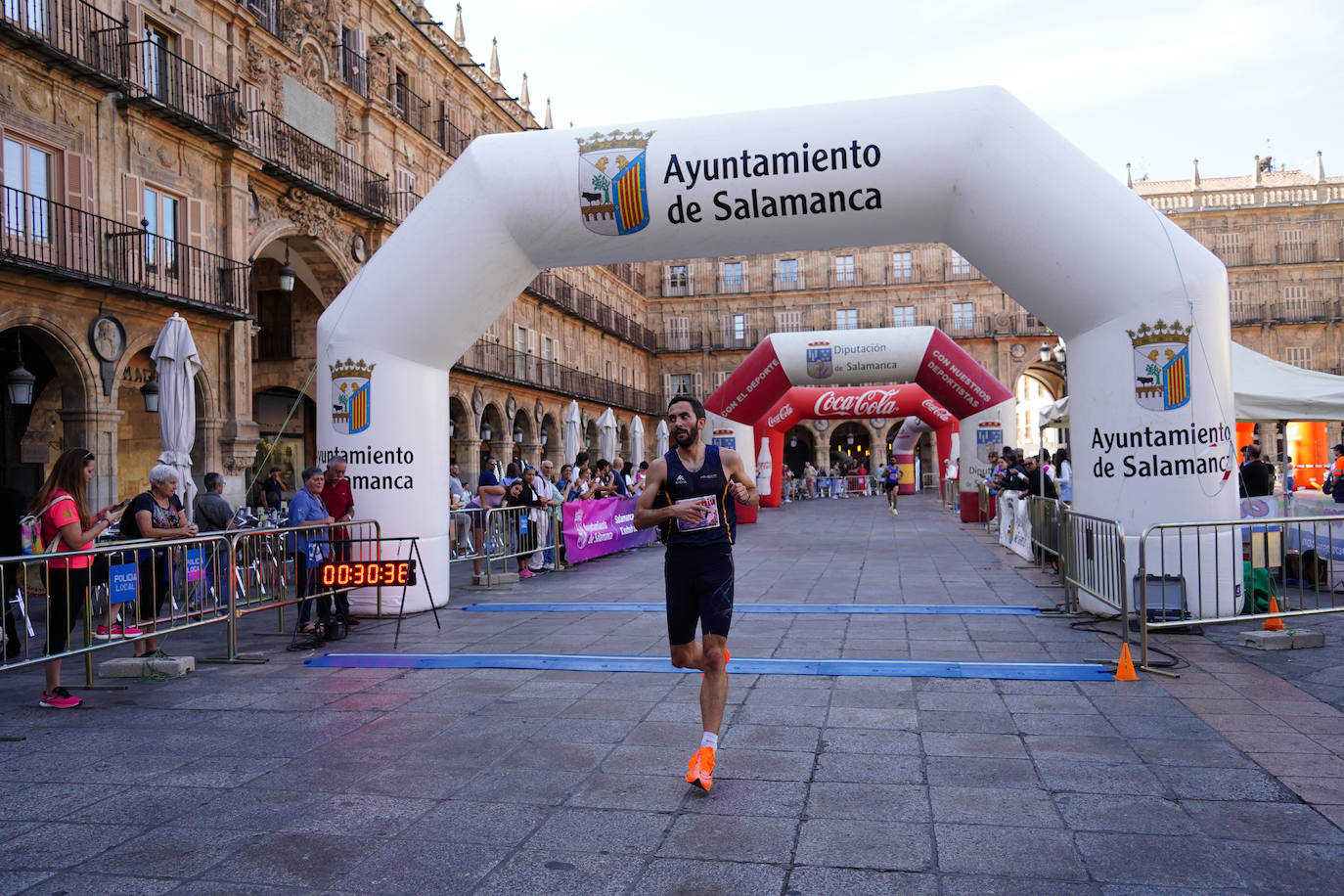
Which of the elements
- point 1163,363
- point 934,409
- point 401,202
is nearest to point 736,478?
point 1163,363

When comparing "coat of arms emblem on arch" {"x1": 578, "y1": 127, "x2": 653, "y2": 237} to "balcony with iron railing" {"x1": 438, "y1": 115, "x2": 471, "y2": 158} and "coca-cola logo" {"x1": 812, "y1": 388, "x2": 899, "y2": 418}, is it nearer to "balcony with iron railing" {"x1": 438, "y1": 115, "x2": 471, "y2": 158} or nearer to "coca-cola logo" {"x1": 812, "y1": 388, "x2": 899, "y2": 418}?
"coca-cola logo" {"x1": 812, "y1": 388, "x2": 899, "y2": 418}

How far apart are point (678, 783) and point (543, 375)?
95.0ft

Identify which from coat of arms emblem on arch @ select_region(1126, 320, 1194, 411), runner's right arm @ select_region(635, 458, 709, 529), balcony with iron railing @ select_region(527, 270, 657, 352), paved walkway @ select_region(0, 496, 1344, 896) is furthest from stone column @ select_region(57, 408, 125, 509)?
balcony with iron railing @ select_region(527, 270, 657, 352)

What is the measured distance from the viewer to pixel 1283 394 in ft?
33.6

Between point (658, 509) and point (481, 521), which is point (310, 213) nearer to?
point (481, 521)

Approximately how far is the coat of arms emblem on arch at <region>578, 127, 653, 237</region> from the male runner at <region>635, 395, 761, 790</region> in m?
4.22

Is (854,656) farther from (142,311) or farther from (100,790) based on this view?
(142,311)

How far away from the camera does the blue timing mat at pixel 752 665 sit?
5836 mm

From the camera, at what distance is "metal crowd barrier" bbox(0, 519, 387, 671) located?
5699 mm

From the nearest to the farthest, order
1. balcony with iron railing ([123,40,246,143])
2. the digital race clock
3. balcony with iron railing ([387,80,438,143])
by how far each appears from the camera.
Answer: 1. the digital race clock
2. balcony with iron railing ([123,40,246,143])
3. balcony with iron railing ([387,80,438,143])

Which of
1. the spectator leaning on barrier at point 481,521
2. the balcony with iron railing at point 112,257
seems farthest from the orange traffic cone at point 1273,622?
the balcony with iron railing at point 112,257

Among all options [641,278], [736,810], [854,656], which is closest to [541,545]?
[854,656]

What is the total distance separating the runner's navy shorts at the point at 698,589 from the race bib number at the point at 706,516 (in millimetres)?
99

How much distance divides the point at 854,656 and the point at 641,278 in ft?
135
